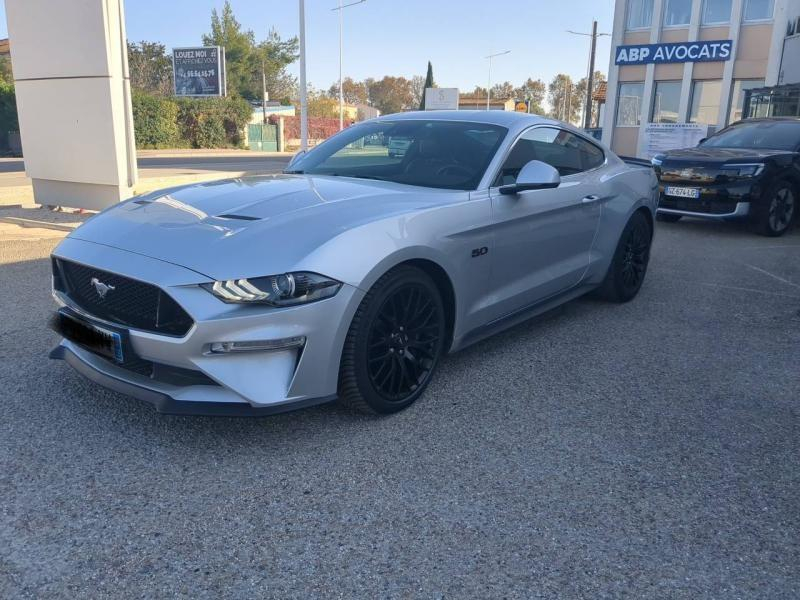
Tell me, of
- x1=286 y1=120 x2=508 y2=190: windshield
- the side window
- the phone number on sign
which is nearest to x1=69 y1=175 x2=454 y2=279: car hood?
x1=286 y1=120 x2=508 y2=190: windshield

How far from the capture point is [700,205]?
9.38 meters

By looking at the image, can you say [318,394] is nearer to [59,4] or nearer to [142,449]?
[142,449]

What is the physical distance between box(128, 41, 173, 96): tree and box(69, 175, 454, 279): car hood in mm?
54440

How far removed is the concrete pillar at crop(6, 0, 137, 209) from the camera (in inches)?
363

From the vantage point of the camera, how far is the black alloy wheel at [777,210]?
915 centimetres

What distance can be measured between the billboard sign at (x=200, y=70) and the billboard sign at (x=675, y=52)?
105 ft

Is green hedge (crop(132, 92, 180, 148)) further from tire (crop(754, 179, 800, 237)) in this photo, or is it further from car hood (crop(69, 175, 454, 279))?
car hood (crop(69, 175, 454, 279))

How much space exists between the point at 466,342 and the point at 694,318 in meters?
2.47

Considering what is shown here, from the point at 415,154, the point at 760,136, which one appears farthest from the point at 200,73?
the point at 415,154

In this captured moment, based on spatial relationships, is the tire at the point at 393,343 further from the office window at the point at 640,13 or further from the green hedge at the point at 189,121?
the green hedge at the point at 189,121

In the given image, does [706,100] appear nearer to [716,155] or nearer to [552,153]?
[716,155]

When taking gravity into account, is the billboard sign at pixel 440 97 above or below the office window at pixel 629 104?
above

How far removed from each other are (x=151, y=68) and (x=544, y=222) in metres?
58.7

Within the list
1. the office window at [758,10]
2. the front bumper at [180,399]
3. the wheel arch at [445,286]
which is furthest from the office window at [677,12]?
the front bumper at [180,399]
